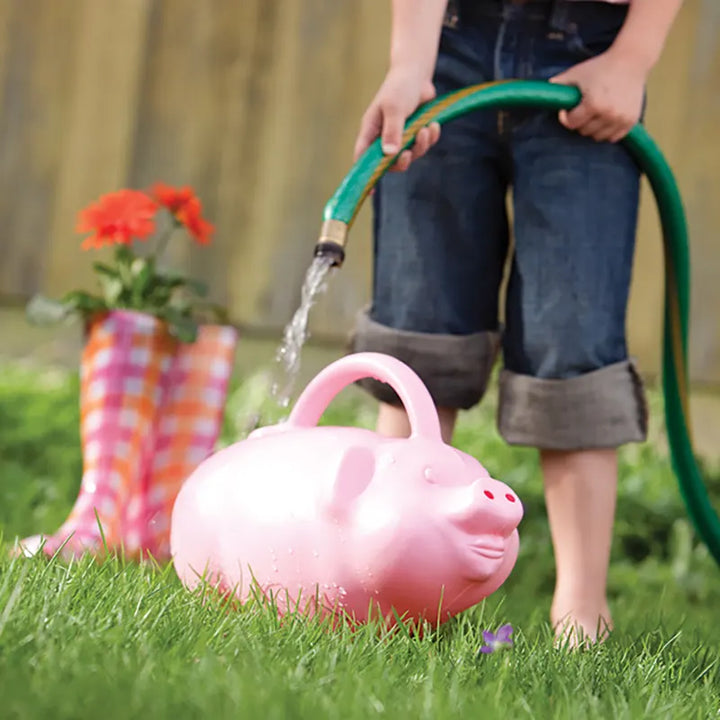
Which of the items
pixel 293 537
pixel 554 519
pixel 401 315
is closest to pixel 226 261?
pixel 401 315

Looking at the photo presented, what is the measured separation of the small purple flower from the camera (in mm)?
1200

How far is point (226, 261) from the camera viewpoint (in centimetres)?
355

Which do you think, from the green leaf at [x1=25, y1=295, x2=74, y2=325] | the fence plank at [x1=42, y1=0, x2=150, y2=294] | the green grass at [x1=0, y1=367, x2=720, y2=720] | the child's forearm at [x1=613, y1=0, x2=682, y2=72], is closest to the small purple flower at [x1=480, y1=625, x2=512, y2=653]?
the green grass at [x1=0, y1=367, x2=720, y2=720]

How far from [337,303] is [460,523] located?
227 centimetres

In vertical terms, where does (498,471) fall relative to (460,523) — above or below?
below

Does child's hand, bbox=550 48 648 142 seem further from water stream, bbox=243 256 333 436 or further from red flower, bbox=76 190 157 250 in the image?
red flower, bbox=76 190 157 250

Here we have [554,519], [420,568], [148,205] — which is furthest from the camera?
[148,205]

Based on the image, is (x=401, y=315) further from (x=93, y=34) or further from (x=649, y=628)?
(x=93, y=34)

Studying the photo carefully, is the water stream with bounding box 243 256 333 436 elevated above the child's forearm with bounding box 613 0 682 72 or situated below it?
below

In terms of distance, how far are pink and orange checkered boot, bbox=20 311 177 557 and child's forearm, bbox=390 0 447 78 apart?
683 mm

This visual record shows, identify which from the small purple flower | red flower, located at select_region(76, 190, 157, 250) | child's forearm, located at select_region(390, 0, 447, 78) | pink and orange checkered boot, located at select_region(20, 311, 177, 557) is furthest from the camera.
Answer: red flower, located at select_region(76, 190, 157, 250)

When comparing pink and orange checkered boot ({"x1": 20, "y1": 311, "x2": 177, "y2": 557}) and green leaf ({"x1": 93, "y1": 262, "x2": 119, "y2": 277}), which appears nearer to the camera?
pink and orange checkered boot ({"x1": 20, "y1": 311, "x2": 177, "y2": 557})

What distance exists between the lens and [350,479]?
130cm

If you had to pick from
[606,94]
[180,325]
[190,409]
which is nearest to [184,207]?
[180,325]
